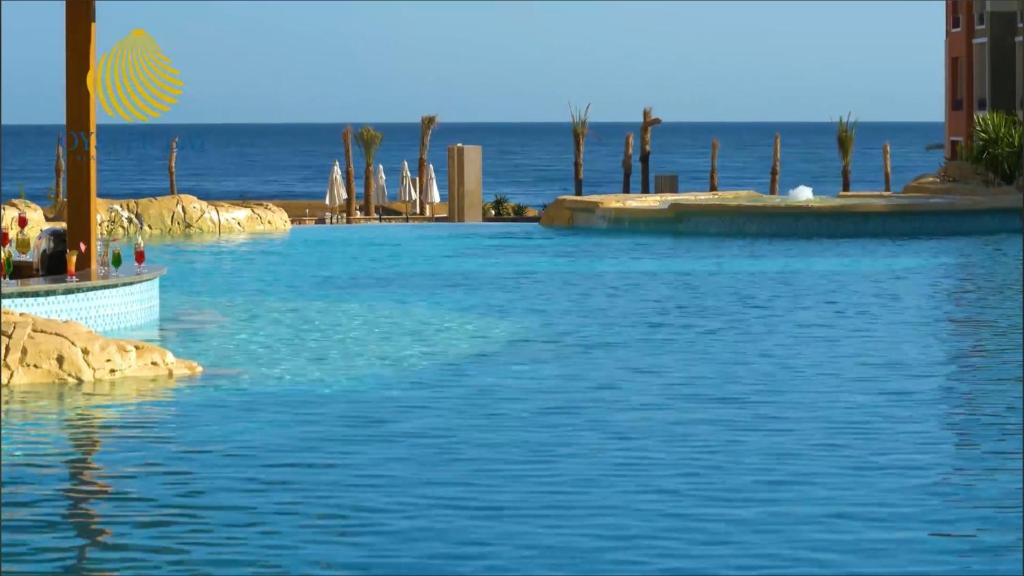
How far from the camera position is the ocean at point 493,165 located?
93875 mm

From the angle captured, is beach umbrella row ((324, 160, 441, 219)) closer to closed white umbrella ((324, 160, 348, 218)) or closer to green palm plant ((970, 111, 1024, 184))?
closed white umbrella ((324, 160, 348, 218))

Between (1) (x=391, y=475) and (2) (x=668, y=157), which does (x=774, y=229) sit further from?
(2) (x=668, y=157)

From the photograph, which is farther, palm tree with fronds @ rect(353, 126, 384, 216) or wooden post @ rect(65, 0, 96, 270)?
palm tree with fronds @ rect(353, 126, 384, 216)

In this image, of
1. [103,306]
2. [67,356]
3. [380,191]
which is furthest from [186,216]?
[67,356]

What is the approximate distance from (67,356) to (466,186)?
72.2 ft

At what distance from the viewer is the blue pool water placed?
305 inches

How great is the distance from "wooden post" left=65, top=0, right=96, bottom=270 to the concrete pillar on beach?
17706 millimetres

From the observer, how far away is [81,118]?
16750 mm

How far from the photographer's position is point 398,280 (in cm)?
2230

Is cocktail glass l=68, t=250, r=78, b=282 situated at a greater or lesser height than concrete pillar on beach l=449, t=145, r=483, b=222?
lesser

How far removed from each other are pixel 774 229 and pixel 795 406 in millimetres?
17120

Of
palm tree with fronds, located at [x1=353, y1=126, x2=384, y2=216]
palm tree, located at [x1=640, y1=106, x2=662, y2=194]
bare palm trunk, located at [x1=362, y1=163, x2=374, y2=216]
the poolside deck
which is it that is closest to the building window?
palm tree, located at [x1=640, y1=106, x2=662, y2=194]

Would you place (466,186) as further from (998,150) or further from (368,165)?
(998,150)

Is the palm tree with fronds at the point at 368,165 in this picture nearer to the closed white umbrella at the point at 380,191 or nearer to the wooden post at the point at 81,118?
the closed white umbrella at the point at 380,191
